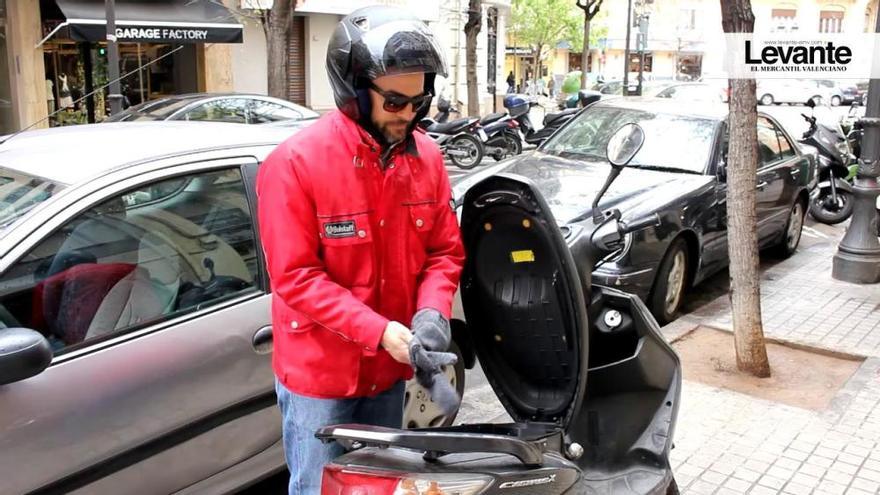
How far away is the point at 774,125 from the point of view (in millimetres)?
8367

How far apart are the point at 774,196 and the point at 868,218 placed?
81 cm

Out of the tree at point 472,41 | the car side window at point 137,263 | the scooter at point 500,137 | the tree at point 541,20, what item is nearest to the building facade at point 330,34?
the tree at point 472,41

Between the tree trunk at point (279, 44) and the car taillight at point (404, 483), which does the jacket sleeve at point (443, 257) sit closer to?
the car taillight at point (404, 483)

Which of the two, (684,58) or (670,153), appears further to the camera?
(684,58)

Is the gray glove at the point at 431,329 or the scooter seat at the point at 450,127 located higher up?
the gray glove at the point at 431,329

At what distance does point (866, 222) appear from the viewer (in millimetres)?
7383

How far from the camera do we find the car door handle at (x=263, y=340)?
3.15m

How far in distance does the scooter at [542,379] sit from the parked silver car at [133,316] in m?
0.96

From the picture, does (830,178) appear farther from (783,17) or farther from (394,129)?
(783,17)

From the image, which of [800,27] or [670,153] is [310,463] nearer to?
[670,153]

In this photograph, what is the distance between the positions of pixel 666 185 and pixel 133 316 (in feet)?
15.1

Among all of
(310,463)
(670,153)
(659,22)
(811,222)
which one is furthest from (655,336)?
(659,22)

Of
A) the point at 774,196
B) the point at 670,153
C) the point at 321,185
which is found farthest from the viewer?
the point at 774,196
